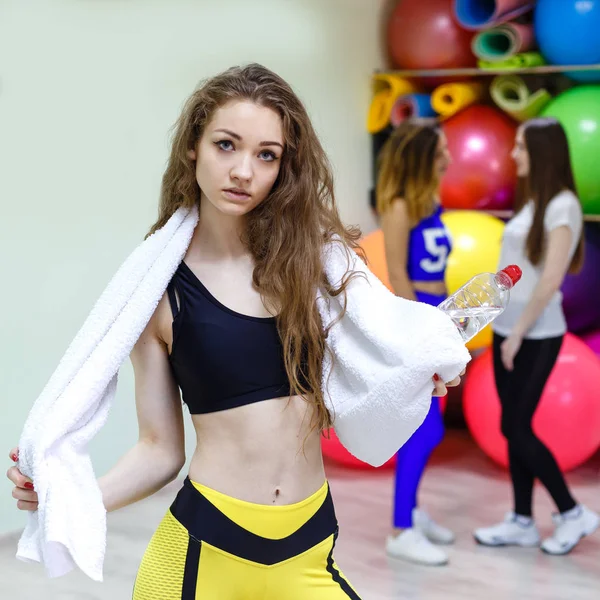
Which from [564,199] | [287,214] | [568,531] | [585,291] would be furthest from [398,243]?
[287,214]

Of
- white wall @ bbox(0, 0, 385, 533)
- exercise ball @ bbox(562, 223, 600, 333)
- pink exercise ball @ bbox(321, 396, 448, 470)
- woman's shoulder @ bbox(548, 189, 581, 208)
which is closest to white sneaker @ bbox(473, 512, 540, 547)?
pink exercise ball @ bbox(321, 396, 448, 470)

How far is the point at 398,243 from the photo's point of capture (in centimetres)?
317

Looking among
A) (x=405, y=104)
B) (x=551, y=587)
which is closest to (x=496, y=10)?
(x=405, y=104)

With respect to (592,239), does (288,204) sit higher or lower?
higher

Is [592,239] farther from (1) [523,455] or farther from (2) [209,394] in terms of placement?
(2) [209,394]

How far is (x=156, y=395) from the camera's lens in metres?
1.54

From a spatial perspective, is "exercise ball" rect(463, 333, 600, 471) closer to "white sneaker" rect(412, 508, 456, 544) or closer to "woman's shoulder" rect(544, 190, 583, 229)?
"white sneaker" rect(412, 508, 456, 544)

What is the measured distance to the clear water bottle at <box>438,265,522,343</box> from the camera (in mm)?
1535

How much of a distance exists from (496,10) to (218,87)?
310 centimetres

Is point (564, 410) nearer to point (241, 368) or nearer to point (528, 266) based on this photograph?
point (528, 266)

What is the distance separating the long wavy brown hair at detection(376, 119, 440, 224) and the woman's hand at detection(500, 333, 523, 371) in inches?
19.1

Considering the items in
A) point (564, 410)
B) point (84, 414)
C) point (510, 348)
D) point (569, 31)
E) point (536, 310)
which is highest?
point (569, 31)

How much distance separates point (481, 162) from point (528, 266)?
48.8 inches

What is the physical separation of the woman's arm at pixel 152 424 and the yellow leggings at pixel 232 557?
69mm
